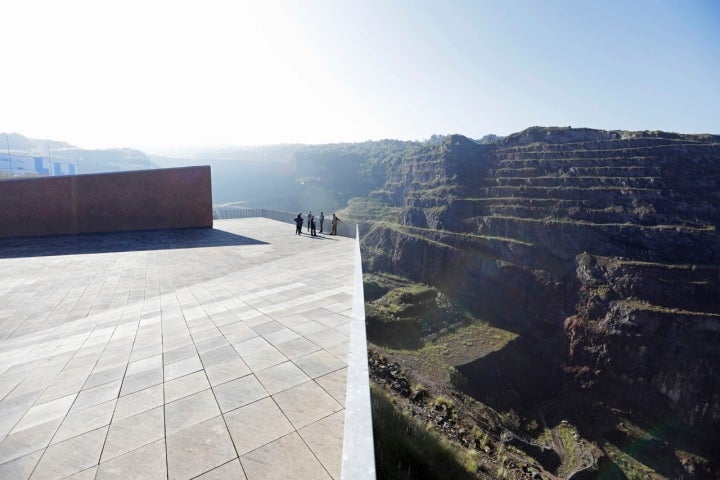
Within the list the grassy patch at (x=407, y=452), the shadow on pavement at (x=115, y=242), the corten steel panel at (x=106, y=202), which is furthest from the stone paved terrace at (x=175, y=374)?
the corten steel panel at (x=106, y=202)

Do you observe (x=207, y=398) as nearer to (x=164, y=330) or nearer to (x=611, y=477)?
(x=164, y=330)

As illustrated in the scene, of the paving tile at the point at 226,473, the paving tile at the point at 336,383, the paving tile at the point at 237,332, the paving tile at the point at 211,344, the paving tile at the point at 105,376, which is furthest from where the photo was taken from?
the paving tile at the point at 237,332

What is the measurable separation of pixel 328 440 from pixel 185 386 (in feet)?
6.21

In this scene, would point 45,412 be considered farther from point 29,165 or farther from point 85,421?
point 29,165

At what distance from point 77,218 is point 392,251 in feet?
167

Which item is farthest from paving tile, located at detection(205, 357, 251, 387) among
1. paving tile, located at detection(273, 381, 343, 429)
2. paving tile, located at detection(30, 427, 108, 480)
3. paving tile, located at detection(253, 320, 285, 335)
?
paving tile, located at detection(30, 427, 108, 480)

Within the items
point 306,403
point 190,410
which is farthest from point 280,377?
point 190,410

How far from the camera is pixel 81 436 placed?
2.95 m

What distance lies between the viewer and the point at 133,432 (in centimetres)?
296

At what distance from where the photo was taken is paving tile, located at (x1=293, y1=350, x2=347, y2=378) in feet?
12.4

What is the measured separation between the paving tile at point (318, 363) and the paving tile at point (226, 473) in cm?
128

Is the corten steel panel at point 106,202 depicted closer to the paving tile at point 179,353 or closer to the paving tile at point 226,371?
the paving tile at point 179,353

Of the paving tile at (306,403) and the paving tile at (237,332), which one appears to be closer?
the paving tile at (306,403)

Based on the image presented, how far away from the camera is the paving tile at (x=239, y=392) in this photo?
3.30 metres
